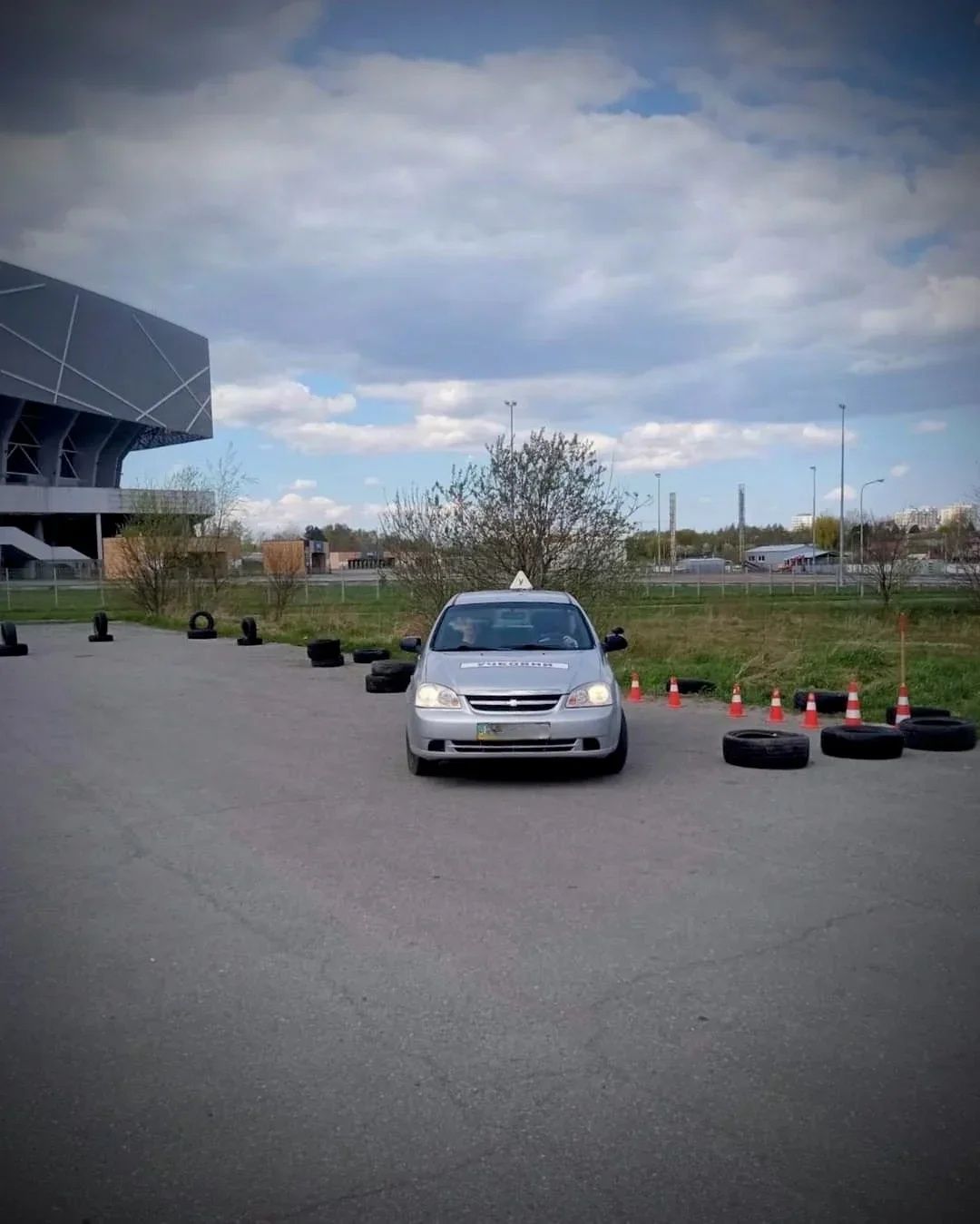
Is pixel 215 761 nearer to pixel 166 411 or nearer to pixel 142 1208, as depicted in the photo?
pixel 142 1208

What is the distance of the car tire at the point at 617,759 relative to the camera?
Result: 390 inches

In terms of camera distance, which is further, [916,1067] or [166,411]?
[166,411]

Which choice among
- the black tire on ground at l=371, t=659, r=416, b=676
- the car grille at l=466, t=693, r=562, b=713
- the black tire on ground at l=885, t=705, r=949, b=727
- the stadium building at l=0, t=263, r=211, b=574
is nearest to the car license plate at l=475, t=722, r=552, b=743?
the car grille at l=466, t=693, r=562, b=713

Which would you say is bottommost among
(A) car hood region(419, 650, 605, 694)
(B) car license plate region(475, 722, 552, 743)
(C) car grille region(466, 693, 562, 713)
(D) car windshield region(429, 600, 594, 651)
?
(B) car license plate region(475, 722, 552, 743)

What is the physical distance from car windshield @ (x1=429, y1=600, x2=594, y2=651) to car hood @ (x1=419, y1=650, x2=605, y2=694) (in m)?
0.33

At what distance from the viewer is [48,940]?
570 centimetres

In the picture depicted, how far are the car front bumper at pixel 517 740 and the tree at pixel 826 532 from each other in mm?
136281

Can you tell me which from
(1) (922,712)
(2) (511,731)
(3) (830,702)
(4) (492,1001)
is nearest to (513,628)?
(2) (511,731)

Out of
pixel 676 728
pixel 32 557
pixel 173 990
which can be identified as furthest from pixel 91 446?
pixel 173 990

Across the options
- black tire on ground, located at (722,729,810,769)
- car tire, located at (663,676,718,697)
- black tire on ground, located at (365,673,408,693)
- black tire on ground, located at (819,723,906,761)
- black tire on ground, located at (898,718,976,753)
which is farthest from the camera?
black tire on ground, located at (365,673,408,693)

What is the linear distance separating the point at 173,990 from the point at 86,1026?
0.46 meters

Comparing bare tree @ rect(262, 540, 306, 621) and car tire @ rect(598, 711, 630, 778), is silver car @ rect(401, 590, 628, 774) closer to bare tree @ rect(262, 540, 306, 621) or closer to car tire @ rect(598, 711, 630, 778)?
car tire @ rect(598, 711, 630, 778)

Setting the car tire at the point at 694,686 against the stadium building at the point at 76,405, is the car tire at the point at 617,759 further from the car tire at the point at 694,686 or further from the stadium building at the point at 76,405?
the stadium building at the point at 76,405

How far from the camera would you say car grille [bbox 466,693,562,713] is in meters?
9.48
